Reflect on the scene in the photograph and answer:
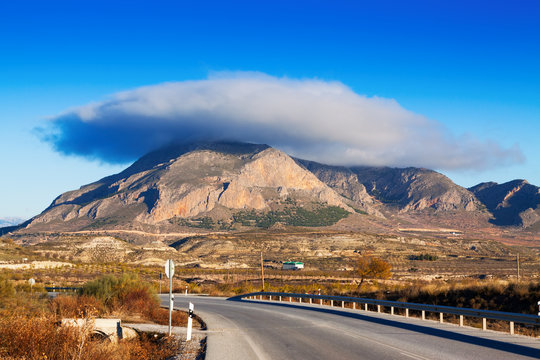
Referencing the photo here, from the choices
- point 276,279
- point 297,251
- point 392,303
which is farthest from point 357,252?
point 392,303

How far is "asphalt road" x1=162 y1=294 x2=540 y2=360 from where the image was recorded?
41.3ft

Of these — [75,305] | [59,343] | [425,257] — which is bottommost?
[425,257]

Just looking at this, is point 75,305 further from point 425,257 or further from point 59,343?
point 425,257

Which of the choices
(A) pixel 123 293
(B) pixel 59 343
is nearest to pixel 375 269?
(A) pixel 123 293

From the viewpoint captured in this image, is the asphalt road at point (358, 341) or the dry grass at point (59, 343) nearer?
the dry grass at point (59, 343)

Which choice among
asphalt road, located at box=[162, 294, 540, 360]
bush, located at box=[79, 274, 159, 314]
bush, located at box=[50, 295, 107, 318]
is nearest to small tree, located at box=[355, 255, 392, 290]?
bush, located at box=[79, 274, 159, 314]

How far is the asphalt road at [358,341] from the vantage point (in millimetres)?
12578

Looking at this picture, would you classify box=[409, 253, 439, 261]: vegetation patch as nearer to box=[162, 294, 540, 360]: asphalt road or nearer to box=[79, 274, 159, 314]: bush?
box=[79, 274, 159, 314]: bush

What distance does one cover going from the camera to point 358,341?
14766 mm

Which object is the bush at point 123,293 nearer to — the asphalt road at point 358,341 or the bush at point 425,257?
the asphalt road at point 358,341

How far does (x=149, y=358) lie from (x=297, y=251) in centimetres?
12791

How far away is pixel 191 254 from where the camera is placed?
133000 mm

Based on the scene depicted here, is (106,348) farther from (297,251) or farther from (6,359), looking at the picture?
(297,251)

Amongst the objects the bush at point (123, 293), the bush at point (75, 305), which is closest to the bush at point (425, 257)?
the bush at point (123, 293)
